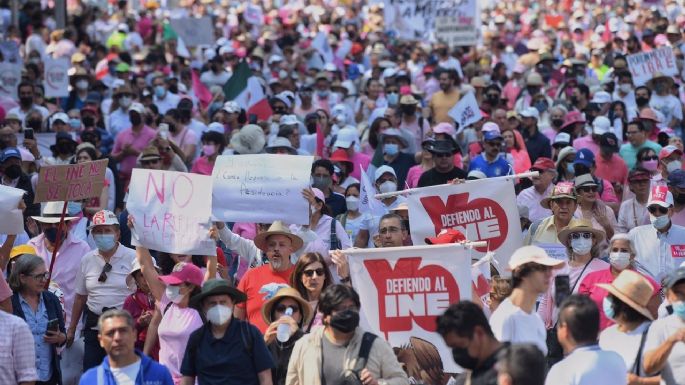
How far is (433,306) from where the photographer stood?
1090cm

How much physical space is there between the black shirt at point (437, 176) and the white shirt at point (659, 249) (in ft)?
→ 9.44

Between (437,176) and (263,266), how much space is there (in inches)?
156

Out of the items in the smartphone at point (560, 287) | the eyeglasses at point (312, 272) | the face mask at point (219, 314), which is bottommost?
the face mask at point (219, 314)

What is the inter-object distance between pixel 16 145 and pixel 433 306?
26.4ft

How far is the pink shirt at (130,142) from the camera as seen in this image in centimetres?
1920

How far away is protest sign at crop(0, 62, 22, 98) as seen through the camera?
22812 mm

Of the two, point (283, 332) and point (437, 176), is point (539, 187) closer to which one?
point (437, 176)

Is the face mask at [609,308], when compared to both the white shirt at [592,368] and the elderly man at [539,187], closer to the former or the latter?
the white shirt at [592,368]

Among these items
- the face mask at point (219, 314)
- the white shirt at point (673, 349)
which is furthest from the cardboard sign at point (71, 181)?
the white shirt at point (673, 349)

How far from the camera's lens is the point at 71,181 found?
13586mm

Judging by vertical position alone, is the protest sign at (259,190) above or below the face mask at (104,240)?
above

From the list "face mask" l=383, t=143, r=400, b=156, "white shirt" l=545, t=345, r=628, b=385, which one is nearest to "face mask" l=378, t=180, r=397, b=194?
"face mask" l=383, t=143, r=400, b=156

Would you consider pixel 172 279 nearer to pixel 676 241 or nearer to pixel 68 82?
pixel 676 241

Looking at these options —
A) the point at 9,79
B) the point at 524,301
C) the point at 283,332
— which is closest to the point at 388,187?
the point at 283,332
